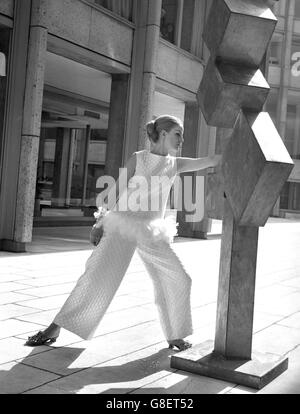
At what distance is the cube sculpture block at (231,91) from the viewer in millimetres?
3602

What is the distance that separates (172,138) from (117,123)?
27.8 feet

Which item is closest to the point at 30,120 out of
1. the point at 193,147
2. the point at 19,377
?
the point at 193,147

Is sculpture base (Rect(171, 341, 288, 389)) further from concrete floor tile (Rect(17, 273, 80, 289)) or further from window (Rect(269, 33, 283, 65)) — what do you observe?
window (Rect(269, 33, 283, 65))

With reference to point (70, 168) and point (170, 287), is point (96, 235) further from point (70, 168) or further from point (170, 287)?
point (70, 168)

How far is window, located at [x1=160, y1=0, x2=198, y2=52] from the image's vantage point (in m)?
13.8

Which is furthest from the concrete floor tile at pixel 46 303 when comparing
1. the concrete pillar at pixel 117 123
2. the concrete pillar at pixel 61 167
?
the concrete pillar at pixel 61 167

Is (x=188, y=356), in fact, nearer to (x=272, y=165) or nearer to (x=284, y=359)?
(x=284, y=359)

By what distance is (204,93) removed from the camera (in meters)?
3.98

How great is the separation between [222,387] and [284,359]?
2.04 feet

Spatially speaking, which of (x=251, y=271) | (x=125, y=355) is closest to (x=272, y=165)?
(x=251, y=271)

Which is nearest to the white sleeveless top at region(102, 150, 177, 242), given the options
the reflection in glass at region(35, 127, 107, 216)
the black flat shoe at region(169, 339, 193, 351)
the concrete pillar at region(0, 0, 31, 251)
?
the black flat shoe at region(169, 339, 193, 351)

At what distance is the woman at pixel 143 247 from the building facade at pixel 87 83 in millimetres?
1215

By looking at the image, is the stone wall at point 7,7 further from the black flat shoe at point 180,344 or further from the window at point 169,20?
the black flat shoe at point 180,344

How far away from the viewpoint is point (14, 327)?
457 centimetres
